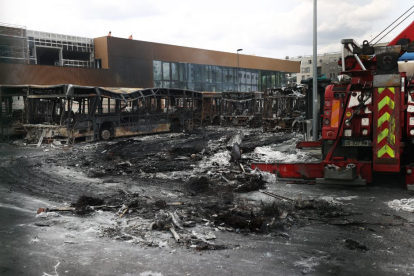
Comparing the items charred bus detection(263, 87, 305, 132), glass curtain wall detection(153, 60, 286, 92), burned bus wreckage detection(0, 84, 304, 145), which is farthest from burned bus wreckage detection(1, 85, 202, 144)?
glass curtain wall detection(153, 60, 286, 92)

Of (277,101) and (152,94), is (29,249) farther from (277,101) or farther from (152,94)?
(277,101)

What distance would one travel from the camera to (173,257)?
158 inches

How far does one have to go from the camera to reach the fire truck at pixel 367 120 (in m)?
6.73

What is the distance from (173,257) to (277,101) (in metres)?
Answer: 19.0

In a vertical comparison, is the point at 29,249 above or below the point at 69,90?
below

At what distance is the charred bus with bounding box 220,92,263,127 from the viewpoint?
1040 inches

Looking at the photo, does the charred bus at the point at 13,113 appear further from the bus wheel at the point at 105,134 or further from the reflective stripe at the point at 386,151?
the reflective stripe at the point at 386,151

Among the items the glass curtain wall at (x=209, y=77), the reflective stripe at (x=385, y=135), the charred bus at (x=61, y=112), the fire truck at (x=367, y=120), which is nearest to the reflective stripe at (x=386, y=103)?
the fire truck at (x=367, y=120)

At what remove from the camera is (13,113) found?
727 inches

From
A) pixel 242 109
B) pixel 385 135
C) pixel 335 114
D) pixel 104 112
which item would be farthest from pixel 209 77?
pixel 385 135

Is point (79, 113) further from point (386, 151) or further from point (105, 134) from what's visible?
point (386, 151)

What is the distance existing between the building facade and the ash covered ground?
19317 mm

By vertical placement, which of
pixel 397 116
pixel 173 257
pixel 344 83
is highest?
pixel 344 83

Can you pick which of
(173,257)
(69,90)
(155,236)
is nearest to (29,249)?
(155,236)
